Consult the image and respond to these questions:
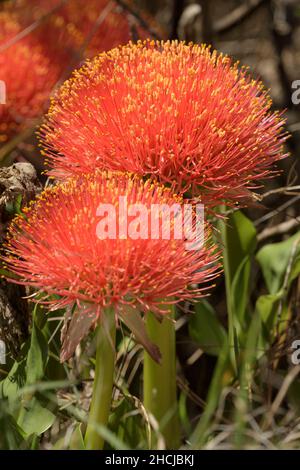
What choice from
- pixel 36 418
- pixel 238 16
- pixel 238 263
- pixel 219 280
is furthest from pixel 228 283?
pixel 238 16

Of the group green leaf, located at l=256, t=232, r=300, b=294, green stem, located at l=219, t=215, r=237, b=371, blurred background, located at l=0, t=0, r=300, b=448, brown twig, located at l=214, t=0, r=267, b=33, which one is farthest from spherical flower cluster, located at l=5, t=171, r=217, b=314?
brown twig, located at l=214, t=0, r=267, b=33

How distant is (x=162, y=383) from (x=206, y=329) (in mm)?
293

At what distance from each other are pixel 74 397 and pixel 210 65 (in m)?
0.46

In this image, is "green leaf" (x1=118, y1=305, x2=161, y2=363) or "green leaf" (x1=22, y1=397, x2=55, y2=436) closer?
"green leaf" (x1=118, y1=305, x2=161, y2=363)

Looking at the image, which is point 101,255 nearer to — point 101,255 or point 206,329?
point 101,255

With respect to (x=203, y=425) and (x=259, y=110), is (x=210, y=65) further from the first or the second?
(x=203, y=425)

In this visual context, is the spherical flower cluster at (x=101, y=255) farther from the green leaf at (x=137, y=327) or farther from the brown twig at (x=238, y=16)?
the brown twig at (x=238, y=16)

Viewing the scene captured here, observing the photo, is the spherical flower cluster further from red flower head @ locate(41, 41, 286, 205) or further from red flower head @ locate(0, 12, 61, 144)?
red flower head @ locate(0, 12, 61, 144)

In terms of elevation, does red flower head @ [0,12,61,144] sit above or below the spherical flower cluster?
above

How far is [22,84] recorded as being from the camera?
3.78 feet

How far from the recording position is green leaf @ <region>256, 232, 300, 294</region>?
3.88ft

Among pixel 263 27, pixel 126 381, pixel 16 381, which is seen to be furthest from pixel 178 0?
pixel 16 381

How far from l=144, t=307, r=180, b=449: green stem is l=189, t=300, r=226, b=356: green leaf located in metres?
0.27

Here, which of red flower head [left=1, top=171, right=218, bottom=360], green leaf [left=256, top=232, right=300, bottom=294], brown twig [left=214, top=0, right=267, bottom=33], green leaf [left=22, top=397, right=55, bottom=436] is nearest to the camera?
red flower head [left=1, top=171, right=218, bottom=360]
